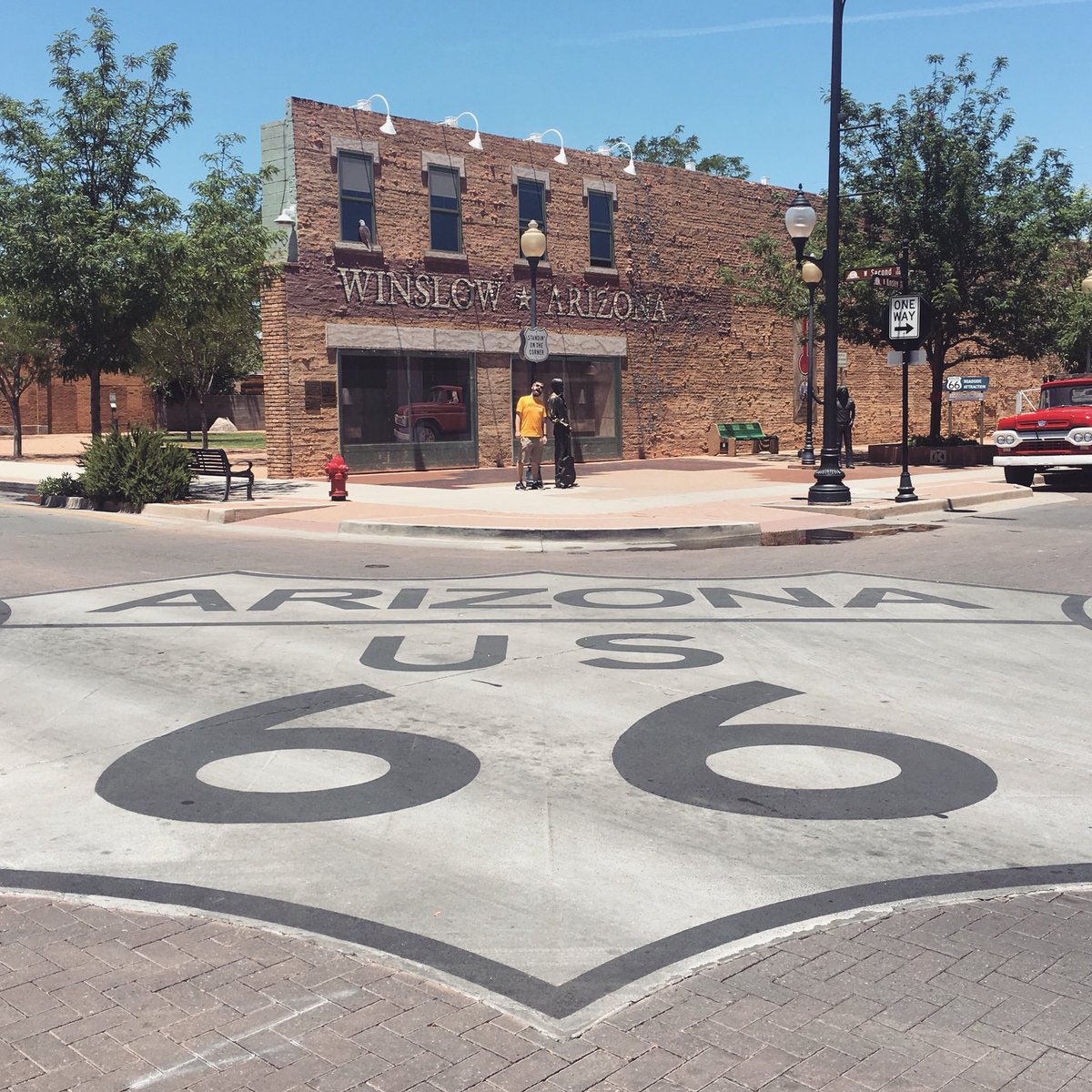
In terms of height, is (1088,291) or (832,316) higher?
(1088,291)

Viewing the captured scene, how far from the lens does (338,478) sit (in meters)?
19.8

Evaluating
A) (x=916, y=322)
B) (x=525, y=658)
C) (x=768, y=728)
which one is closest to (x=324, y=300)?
(x=916, y=322)

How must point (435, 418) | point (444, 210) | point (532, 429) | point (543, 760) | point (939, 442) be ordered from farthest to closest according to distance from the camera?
point (939, 442) < point (435, 418) < point (444, 210) < point (532, 429) < point (543, 760)

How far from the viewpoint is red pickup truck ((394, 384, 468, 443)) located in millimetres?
26938

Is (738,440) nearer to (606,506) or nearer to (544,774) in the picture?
(606,506)

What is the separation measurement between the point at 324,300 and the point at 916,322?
1243cm

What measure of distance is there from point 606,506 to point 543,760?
12909 millimetres

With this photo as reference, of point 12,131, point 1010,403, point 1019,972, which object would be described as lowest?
point 1019,972

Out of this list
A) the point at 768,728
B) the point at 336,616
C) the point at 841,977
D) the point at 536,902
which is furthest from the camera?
the point at 336,616

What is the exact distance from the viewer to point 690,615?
10.1 metres

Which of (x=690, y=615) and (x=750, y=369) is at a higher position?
(x=750, y=369)

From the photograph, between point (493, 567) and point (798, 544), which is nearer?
point (493, 567)

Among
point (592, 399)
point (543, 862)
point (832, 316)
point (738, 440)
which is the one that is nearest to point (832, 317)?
point (832, 316)

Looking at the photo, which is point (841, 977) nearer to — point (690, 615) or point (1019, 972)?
point (1019, 972)
